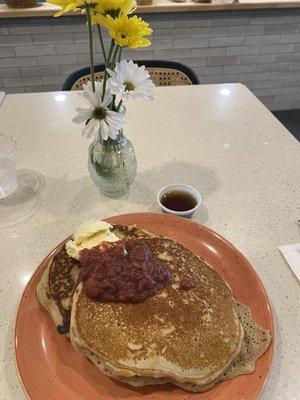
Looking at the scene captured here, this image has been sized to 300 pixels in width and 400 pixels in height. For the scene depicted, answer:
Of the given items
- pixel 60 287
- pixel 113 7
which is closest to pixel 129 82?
pixel 113 7

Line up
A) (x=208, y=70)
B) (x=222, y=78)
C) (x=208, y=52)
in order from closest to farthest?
1. (x=208, y=52)
2. (x=208, y=70)
3. (x=222, y=78)

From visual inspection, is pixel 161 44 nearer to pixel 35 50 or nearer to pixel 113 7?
pixel 35 50

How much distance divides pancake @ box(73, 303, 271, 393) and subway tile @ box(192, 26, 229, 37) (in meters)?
3.16

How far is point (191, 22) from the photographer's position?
3.23 m

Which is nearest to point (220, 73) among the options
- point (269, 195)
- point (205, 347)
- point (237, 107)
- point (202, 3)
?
point (202, 3)

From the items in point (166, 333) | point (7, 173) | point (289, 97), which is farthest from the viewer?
point (289, 97)

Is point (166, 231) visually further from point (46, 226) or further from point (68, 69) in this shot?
point (68, 69)

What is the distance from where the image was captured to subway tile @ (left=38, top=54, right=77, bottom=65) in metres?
3.28

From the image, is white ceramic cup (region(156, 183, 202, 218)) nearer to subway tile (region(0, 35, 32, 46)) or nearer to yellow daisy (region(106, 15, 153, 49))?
yellow daisy (region(106, 15, 153, 49))

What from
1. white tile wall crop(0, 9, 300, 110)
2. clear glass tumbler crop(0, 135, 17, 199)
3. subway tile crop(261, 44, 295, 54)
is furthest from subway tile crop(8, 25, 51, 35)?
clear glass tumbler crop(0, 135, 17, 199)

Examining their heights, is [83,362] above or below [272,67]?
above

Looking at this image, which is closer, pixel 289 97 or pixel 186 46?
pixel 186 46

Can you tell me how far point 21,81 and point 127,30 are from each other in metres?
3.01

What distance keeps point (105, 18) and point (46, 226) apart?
65 centimetres
